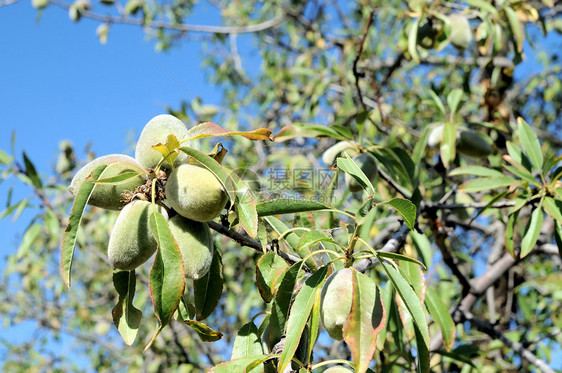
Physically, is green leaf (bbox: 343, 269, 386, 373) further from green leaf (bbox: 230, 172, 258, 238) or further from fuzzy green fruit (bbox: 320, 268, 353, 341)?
green leaf (bbox: 230, 172, 258, 238)

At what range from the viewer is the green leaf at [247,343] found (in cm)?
93

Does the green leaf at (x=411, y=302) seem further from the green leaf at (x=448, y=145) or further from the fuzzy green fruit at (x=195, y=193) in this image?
the green leaf at (x=448, y=145)

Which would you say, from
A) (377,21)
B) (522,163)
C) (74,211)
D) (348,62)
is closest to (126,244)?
(74,211)

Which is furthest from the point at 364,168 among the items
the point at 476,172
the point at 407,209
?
the point at 407,209

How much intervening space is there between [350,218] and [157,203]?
0.54 meters

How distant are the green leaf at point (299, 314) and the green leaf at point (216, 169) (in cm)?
20

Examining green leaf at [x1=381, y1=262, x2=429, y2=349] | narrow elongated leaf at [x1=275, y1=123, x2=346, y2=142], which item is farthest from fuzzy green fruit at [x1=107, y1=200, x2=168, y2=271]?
narrow elongated leaf at [x1=275, y1=123, x2=346, y2=142]

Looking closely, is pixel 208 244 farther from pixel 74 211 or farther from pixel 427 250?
pixel 427 250

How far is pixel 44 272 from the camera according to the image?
486 centimetres

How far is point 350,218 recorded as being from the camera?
1.25 m

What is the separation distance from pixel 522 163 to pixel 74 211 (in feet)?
4.61

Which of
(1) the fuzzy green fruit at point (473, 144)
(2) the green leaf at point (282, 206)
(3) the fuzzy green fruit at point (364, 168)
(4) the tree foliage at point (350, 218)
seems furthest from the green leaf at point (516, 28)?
(2) the green leaf at point (282, 206)

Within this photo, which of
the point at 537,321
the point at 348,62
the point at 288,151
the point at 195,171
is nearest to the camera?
the point at 195,171

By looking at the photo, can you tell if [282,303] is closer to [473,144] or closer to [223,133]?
[223,133]
